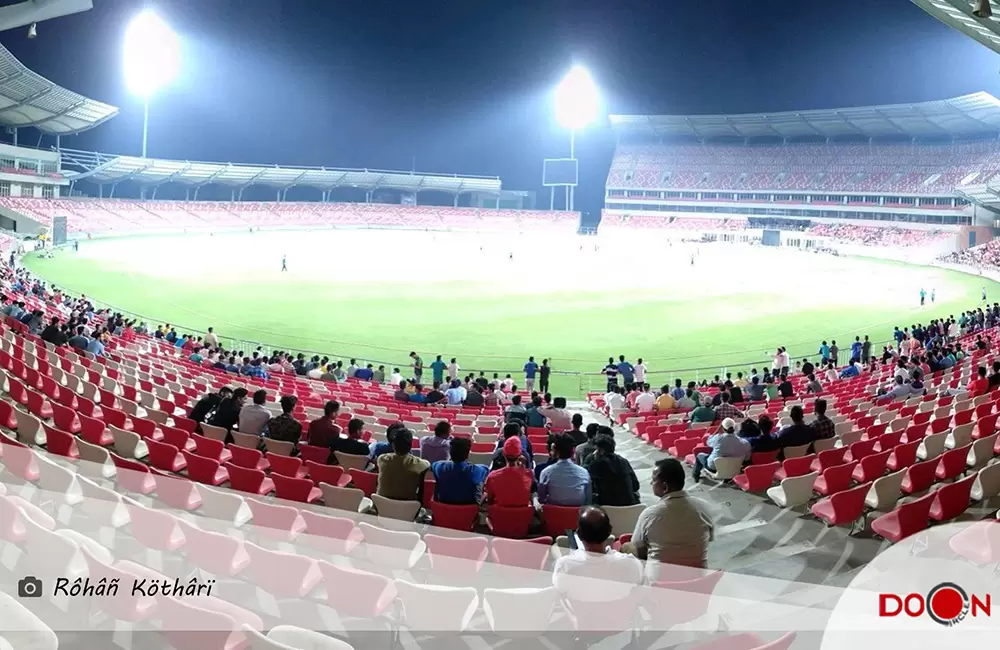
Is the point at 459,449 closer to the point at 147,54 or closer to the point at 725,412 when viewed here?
the point at 725,412

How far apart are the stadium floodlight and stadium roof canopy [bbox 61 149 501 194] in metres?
2.82

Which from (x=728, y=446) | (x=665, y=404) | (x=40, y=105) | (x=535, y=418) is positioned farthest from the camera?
(x=40, y=105)

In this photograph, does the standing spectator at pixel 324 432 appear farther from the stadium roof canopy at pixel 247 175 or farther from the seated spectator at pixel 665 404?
the stadium roof canopy at pixel 247 175

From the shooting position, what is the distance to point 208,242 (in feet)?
221

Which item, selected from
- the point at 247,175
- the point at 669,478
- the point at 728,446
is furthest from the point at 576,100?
the point at 669,478

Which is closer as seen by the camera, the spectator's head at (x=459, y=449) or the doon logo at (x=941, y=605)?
the doon logo at (x=941, y=605)

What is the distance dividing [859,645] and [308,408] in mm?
10662

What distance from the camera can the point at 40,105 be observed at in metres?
60.5

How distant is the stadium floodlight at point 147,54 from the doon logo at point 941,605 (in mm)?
75592

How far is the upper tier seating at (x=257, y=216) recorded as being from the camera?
6639 centimetres

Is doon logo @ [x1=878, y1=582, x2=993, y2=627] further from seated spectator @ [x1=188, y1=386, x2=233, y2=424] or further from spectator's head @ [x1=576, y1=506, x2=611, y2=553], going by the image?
seated spectator @ [x1=188, y1=386, x2=233, y2=424]

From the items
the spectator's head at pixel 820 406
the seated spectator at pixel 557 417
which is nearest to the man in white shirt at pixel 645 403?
the seated spectator at pixel 557 417

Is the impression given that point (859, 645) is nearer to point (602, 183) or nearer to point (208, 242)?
point (208, 242)

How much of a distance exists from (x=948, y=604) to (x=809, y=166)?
329ft
